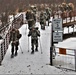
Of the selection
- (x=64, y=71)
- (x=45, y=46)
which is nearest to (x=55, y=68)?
(x=64, y=71)

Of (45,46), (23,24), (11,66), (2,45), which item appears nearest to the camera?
(11,66)

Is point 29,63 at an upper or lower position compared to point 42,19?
lower

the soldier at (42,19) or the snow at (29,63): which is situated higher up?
the soldier at (42,19)

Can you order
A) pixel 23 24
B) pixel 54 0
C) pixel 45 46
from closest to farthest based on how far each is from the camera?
pixel 45 46
pixel 23 24
pixel 54 0

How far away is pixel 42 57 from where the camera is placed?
19531 mm

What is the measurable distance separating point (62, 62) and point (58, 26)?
184cm

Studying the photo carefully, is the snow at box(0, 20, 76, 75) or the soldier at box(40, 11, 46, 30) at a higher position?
the soldier at box(40, 11, 46, 30)

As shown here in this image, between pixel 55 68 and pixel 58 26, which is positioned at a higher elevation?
pixel 58 26

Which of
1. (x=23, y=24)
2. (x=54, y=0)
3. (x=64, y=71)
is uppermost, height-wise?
(x=54, y=0)

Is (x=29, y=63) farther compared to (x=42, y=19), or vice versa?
(x=42, y=19)

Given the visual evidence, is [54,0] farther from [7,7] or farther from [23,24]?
[23,24]

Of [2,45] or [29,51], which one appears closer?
[2,45]

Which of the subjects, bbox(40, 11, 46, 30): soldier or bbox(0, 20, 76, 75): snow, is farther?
bbox(40, 11, 46, 30): soldier

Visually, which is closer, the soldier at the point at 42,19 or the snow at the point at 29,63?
the snow at the point at 29,63
